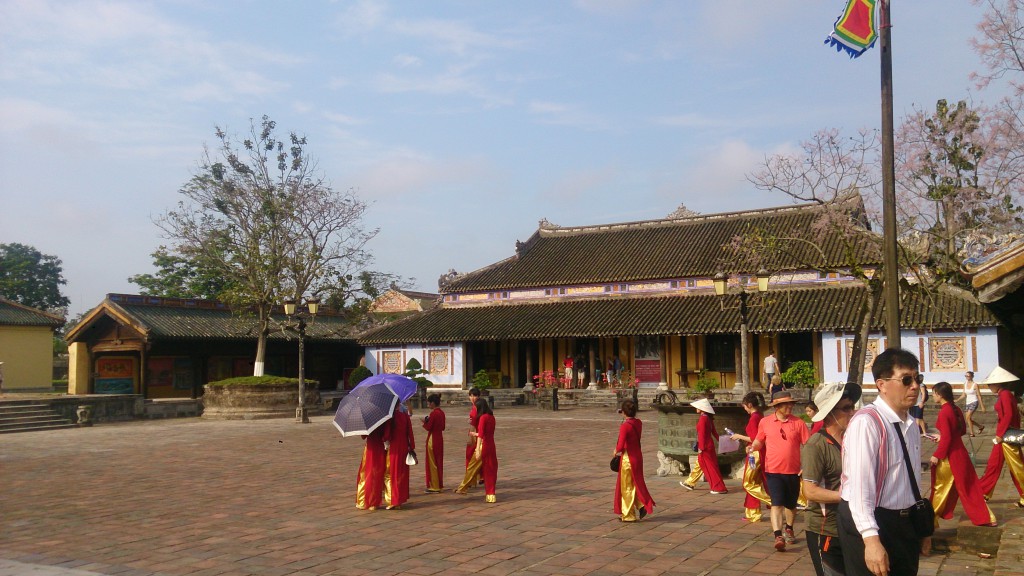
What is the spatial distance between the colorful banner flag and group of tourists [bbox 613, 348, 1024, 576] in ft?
15.2

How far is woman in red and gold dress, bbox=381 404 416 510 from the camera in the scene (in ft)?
31.2

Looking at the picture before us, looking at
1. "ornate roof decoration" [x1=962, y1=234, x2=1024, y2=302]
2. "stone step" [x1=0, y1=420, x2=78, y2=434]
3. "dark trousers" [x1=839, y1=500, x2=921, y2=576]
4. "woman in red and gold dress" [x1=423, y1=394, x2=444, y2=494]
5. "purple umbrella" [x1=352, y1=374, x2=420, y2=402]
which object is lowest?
"stone step" [x1=0, y1=420, x2=78, y2=434]

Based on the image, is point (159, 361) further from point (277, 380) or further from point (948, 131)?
point (948, 131)

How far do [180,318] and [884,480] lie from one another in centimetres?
3282

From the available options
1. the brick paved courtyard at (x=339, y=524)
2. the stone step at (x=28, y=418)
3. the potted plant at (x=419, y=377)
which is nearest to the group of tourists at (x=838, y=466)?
the brick paved courtyard at (x=339, y=524)

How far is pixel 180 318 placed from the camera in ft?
108

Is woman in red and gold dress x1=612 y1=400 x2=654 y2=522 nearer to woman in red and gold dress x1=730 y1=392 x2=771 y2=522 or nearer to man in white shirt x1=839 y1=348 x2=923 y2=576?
woman in red and gold dress x1=730 y1=392 x2=771 y2=522

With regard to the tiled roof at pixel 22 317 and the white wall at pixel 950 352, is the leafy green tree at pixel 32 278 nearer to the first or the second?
the tiled roof at pixel 22 317

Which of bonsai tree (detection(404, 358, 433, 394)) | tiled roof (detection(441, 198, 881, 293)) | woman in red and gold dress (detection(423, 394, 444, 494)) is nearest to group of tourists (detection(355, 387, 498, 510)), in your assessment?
woman in red and gold dress (detection(423, 394, 444, 494))

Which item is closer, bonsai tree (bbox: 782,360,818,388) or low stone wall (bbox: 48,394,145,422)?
bonsai tree (bbox: 782,360,818,388)

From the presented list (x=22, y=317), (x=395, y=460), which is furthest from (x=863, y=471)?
(x=22, y=317)

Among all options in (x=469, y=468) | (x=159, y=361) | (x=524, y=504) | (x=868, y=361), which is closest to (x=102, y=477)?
(x=469, y=468)

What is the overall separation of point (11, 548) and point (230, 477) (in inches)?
185

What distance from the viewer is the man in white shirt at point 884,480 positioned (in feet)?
11.2
